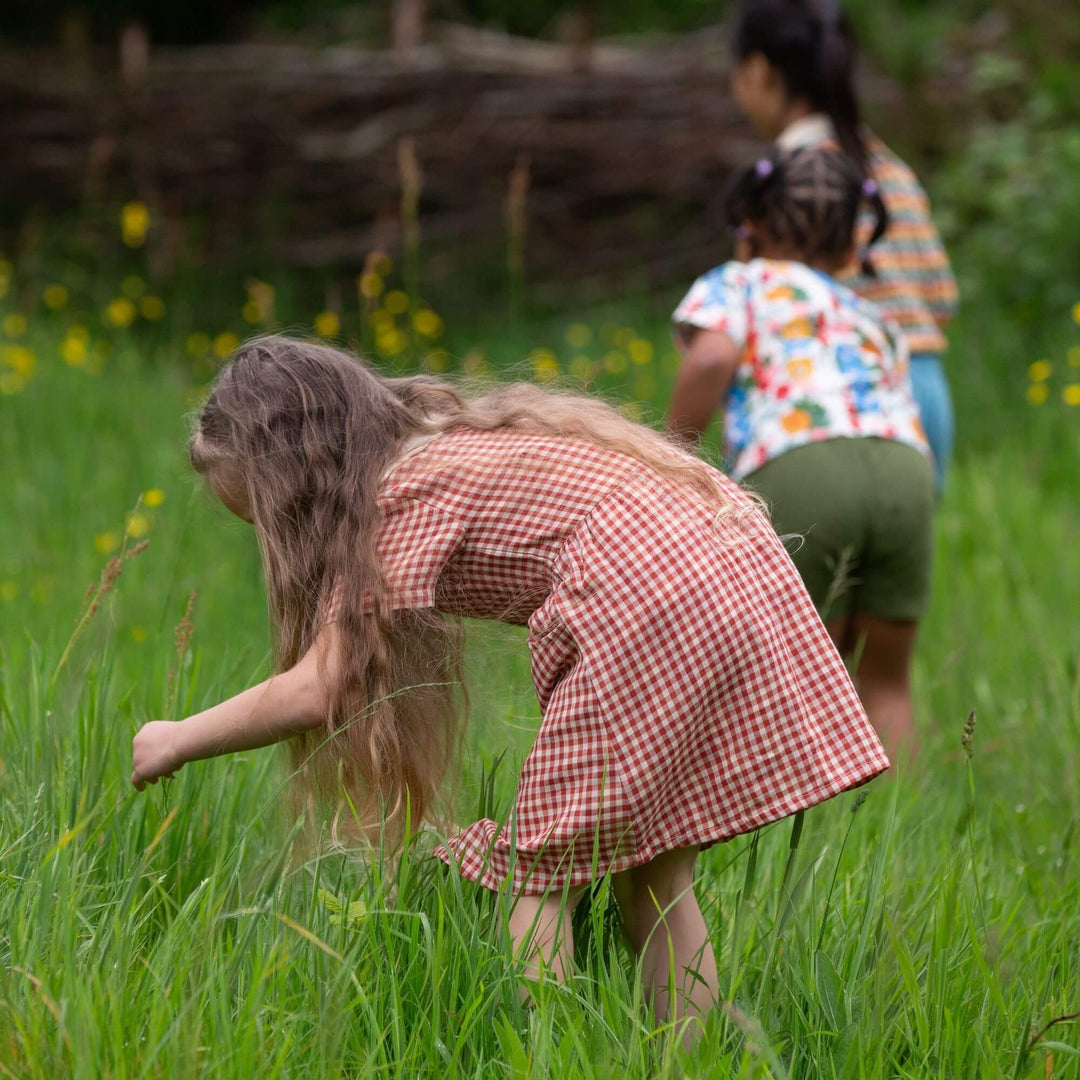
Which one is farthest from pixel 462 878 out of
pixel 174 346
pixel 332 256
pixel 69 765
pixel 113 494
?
pixel 332 256

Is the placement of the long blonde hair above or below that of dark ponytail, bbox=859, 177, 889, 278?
below

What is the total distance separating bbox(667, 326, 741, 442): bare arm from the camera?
2.72 m

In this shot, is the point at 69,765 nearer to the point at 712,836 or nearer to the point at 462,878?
the point at 462,878

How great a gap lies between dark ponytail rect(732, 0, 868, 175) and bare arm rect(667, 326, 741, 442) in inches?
30.5

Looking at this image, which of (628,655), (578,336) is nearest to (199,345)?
(578,336)

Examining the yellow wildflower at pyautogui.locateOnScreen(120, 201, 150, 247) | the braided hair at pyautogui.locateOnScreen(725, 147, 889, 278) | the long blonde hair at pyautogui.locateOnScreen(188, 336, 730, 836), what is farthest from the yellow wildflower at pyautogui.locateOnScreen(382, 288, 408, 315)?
the long blonde hair at pyautogui.locateOnScreen(188, 336, 730, 836)

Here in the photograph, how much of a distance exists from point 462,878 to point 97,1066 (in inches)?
21.4

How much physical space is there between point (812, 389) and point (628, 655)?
3.91 ft

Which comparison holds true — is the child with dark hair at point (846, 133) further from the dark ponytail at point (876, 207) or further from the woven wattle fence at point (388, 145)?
the woven wattle fence at point (388, 145)

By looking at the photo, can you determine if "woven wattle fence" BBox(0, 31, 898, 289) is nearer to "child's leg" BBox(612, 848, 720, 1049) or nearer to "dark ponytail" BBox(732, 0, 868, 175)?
"dark ponytail" BBox(732, 0, 868, 175)

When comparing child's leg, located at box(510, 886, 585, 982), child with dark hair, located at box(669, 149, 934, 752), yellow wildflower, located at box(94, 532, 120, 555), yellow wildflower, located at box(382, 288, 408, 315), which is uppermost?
child with dark hair, located at box(669, 149, 934, 752)

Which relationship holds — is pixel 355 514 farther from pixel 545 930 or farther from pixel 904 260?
pixel 904 260

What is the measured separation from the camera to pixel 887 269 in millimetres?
3393

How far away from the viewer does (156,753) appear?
1.73 m
